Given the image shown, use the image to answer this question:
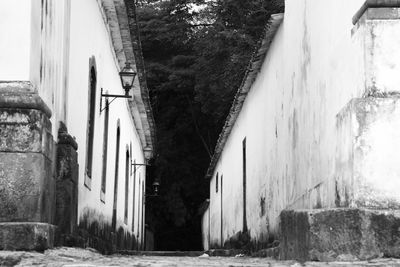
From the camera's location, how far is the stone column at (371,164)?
5426 mm

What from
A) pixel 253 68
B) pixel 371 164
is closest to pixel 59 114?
pixel 371 164

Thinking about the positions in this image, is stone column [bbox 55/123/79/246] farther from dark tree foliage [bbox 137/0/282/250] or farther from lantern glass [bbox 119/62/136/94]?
dark tree foliage [bbox 137/0/282/250]

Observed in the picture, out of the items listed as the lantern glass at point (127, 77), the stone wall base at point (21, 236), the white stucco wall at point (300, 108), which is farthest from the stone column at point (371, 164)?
the lantern glass at point (127, 77)

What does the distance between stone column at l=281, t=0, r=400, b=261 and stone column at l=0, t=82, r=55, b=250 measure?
2441 millimetres

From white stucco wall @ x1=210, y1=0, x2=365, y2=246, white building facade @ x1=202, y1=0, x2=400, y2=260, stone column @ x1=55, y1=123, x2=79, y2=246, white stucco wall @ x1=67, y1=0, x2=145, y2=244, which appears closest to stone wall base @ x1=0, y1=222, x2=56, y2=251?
stone column @ x1=55, y1=123, x2=79, y2=246

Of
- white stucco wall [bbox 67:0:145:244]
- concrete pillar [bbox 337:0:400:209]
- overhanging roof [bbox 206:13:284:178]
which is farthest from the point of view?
overhanging roof [bbox 206:13:284:178]

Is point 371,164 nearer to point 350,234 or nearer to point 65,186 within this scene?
point 350,234

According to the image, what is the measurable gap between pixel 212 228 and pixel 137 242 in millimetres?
3729

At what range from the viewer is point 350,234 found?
Answer: 5.46m

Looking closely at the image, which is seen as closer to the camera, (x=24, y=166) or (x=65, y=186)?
(x=24, y=166)

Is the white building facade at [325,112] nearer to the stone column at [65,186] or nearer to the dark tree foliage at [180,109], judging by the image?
the stone column at [65,186]

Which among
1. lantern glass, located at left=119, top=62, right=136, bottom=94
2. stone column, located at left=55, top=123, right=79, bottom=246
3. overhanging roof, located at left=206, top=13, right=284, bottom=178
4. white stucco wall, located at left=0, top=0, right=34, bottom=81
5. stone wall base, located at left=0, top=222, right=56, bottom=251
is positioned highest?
overhanging roof, located at left=206, top=13, right=284, bottom=178

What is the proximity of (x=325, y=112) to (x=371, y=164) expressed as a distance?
1708 millimetres

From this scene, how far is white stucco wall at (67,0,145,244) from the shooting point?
9.63 m
